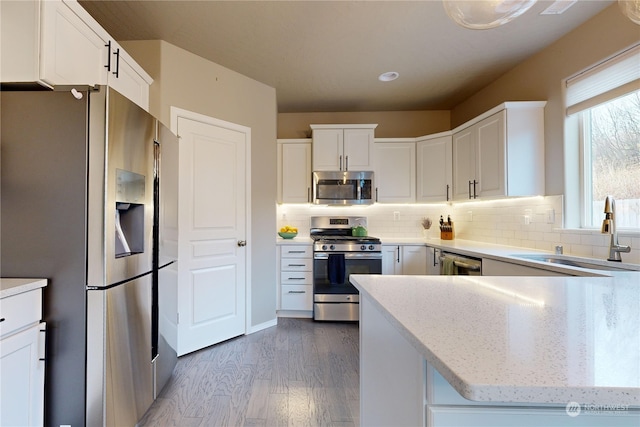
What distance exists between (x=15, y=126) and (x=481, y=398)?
1.92 meters

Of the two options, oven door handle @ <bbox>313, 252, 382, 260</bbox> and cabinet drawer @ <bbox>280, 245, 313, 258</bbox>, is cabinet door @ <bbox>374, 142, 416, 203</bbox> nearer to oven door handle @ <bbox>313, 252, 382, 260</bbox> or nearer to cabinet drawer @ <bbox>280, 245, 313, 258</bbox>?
oven door handle @ <bbox>313, 252, 382, 260</bbox>

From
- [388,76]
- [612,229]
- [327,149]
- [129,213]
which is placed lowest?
[612,229]

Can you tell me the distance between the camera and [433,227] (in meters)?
3.95

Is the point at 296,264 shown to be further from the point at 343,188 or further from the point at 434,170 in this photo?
the point at 434,170

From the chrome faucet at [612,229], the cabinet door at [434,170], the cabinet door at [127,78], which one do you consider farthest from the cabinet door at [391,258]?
the cabinet door at [127,78]

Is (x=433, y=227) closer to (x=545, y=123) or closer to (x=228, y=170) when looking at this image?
(x=545, y=123)

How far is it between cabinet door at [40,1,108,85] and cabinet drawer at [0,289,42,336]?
96 cm

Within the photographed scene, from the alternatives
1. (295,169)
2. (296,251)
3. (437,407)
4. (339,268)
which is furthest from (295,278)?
(437,407)

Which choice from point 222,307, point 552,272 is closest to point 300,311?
point 222,307

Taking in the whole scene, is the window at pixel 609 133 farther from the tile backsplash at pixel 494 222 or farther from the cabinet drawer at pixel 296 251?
the cabinet drawer at pixel 296 251

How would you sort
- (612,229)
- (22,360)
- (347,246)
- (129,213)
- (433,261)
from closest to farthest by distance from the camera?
1. (22,360)
2. (129,213)
3. (612,229)
4. (433,261)
5. (347,246)

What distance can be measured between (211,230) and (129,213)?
3.53ft

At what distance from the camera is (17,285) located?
3.72 feet

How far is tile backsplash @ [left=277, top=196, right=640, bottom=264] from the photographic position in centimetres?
209
